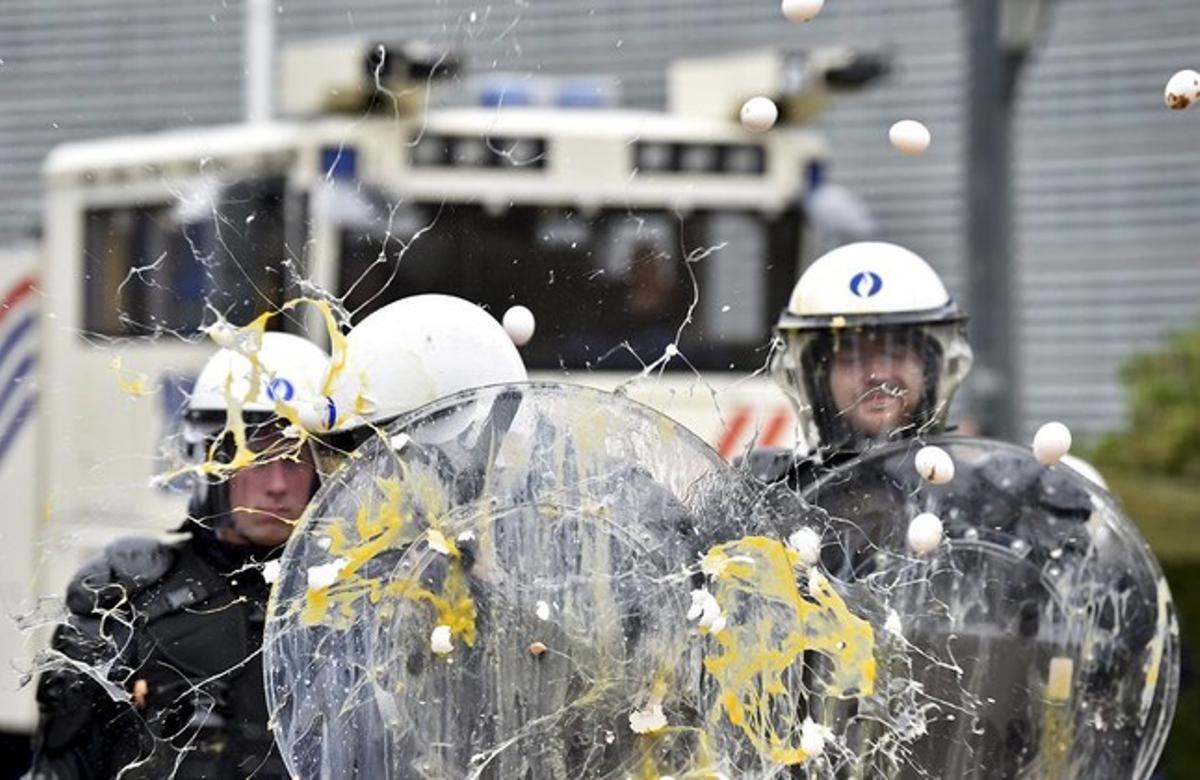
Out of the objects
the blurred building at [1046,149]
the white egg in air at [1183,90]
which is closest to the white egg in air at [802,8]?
the white egg in air at [1183,90]

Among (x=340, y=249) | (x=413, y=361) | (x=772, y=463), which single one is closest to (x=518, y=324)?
(x=413, y=361)

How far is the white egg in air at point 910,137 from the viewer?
4340mm

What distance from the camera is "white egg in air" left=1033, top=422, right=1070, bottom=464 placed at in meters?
4.15

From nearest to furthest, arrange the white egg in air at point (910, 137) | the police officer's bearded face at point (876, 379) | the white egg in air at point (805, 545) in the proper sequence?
the white egg in air at point (805, 545), the white egg in air at point (910, 137), the police officer's bearded face at point (876, 379)

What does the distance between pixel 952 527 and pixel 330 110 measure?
7.29 meters

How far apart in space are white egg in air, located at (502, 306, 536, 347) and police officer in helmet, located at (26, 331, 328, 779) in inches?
13.4

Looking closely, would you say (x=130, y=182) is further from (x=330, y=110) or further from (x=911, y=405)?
(x=911, y=405)

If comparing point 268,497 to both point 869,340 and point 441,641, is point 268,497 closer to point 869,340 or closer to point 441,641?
point 441,641

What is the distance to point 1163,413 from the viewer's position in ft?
64.2

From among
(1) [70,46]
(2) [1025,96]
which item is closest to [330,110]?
(1) [70,46]

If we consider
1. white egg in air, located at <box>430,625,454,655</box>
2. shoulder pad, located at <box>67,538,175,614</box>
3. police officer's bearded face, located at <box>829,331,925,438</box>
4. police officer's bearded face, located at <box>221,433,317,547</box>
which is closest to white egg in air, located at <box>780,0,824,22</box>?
police officer's bearded face, located at <box>829,331,925,438</box>

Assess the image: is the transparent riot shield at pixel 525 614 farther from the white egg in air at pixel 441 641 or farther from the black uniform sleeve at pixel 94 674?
the black uniform sleeve at pixel 94 674

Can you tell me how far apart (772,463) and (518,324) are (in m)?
0.66

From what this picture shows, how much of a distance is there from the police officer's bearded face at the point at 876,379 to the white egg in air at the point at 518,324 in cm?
73
